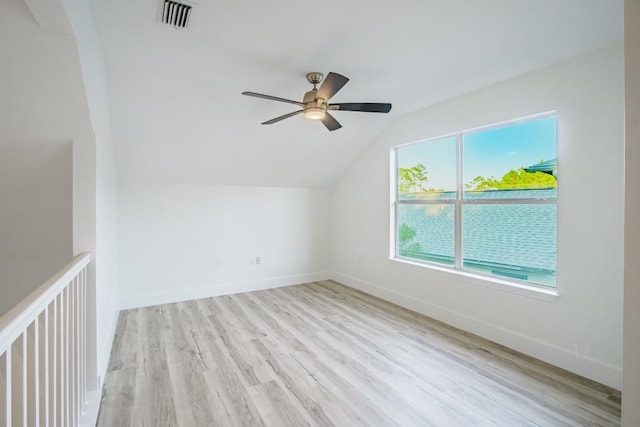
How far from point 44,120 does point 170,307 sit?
9.20 feet

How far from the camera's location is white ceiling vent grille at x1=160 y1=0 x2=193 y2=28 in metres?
1.89

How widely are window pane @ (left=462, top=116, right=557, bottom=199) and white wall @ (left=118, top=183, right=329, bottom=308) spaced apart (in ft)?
9.02

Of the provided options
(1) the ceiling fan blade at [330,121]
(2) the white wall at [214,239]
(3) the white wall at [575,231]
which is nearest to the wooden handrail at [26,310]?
(1) the ceiling fan blade at [330,121]

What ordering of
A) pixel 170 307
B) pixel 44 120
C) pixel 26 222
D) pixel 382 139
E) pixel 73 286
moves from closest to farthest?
pixel 73 286 → pixel 44 120 → pixel 26 222 → pixel 170 307 → pixel 382 139

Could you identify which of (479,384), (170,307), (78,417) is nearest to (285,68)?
(78,417)

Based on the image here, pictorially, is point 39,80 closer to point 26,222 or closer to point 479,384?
point 26,222

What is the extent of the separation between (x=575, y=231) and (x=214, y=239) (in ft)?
13.9

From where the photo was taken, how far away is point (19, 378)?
3.15 ft

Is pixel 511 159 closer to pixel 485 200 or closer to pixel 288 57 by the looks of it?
pixel 485 200

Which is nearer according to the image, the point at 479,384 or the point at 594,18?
the point at 594,18

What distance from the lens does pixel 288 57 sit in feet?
8.25

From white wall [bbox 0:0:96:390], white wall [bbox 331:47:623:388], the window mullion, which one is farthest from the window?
white wall [bbox 0:0:96:390]

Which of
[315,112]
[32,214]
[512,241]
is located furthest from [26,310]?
[512,241]

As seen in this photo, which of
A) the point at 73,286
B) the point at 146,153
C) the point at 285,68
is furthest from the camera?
the point at 146,153
